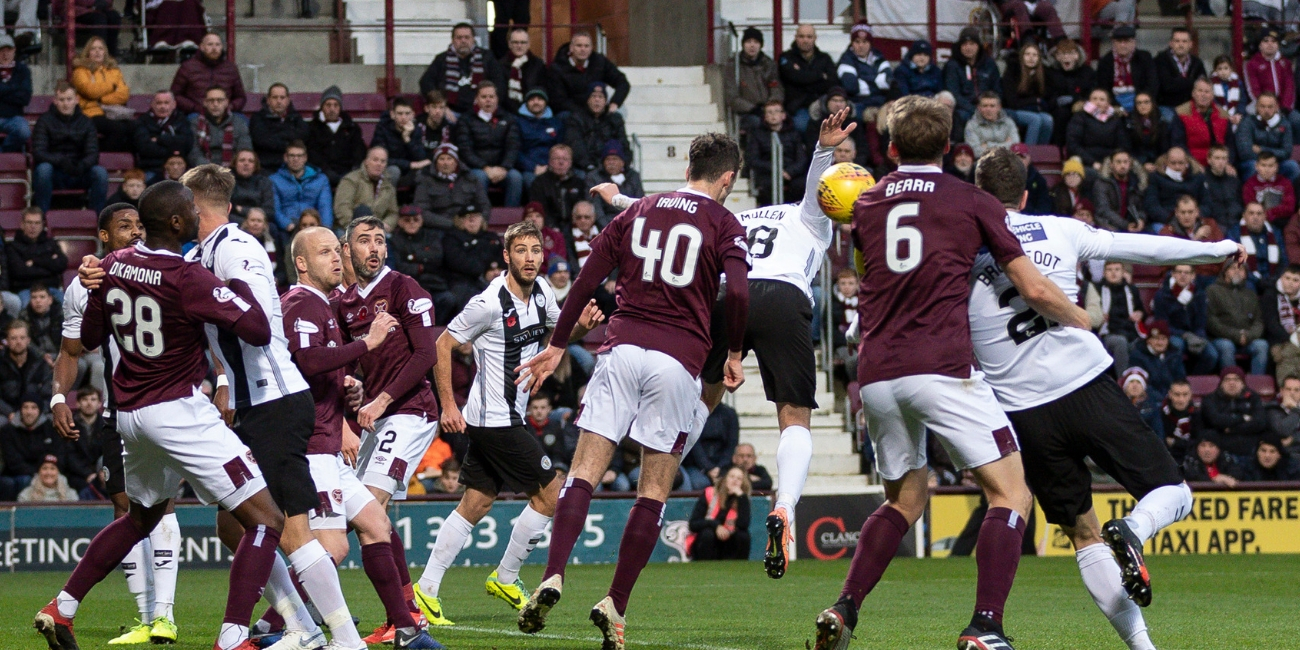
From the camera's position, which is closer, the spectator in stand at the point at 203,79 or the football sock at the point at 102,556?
the football sock at the point at 102,556

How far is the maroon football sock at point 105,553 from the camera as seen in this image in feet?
25.4

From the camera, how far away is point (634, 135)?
69.7 feet

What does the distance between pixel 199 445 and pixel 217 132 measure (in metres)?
13.1

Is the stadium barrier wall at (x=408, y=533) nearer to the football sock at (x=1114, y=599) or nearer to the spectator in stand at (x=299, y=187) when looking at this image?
the spectator in stand at (x=299, y=187)

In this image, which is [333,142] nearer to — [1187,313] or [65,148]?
[65,148]

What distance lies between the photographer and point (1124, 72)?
22594mm

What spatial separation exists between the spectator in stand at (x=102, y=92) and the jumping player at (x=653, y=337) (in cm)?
1335

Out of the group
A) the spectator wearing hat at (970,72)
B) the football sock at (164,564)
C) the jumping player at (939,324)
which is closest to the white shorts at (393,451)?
the football sock at (164,564)

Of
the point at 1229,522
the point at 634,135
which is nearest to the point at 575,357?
the point at 634,135

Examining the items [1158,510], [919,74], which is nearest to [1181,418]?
[919,74]

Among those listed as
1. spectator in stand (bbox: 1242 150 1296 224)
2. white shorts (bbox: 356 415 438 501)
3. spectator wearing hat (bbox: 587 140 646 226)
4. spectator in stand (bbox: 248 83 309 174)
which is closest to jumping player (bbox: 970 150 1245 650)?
white shorts (bbox: 356 415 438 501)

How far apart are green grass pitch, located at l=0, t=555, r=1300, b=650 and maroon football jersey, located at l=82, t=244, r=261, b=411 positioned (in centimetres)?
198

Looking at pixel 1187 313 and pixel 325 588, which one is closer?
pixel 325 588

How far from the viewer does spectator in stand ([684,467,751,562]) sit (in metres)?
16.7
